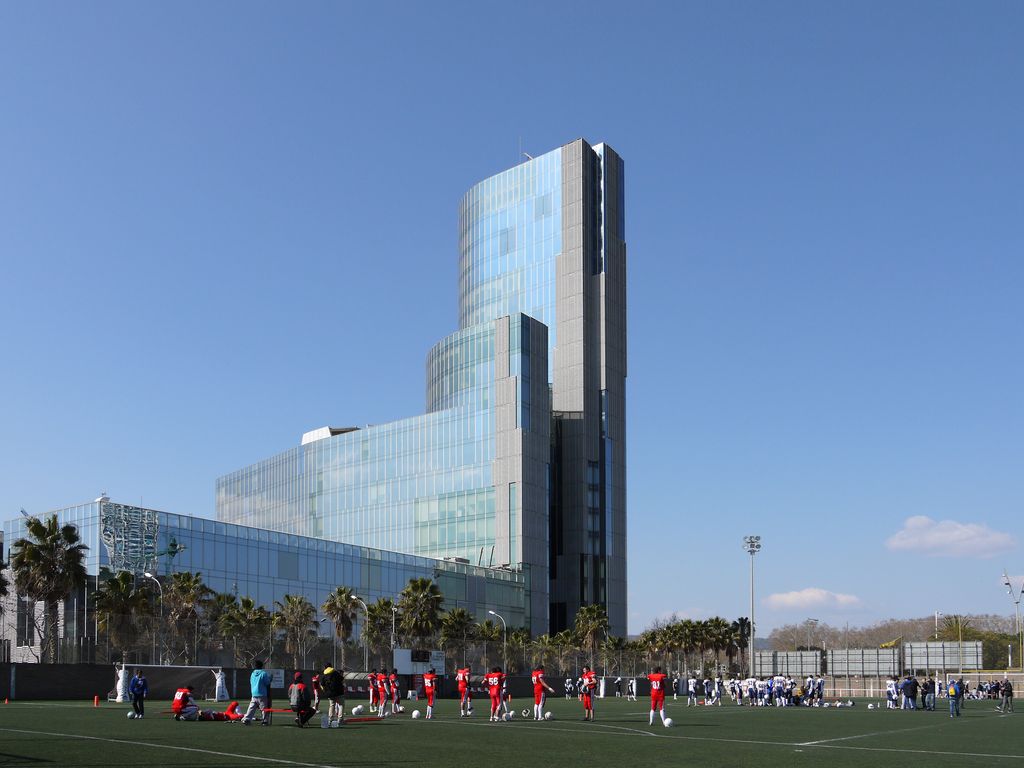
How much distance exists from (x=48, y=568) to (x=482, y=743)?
50.1 meters

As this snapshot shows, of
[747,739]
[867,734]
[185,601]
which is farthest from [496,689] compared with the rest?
[185,601]

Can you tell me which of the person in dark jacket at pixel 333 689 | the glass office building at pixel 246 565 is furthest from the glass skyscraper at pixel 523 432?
the person in dark jacket at pixel 333 689

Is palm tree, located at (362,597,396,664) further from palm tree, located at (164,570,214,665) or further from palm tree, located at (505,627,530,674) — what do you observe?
palm tree, located at (164,570,214,665)

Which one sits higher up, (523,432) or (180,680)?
(523,432)

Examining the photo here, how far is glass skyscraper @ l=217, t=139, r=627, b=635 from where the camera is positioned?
141250mm

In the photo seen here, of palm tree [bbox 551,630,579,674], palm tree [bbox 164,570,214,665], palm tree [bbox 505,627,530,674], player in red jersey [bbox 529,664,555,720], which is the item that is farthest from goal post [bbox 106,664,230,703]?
palm tree [bbox 551,630,579,674]

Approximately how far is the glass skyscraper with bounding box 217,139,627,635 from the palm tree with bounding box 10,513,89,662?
235 feet

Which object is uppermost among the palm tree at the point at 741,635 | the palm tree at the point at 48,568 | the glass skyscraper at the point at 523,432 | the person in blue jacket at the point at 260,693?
the glass skyscraper at the point at 523,432

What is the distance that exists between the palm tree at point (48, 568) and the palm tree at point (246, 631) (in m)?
12.0

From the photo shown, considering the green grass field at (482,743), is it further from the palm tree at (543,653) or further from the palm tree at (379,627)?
the palm tree at (543,653)

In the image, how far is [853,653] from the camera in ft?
367

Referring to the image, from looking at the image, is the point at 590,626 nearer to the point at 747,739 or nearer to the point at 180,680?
the point at 180,680

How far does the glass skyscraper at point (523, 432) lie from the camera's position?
141m

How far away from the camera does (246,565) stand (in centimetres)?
10819
